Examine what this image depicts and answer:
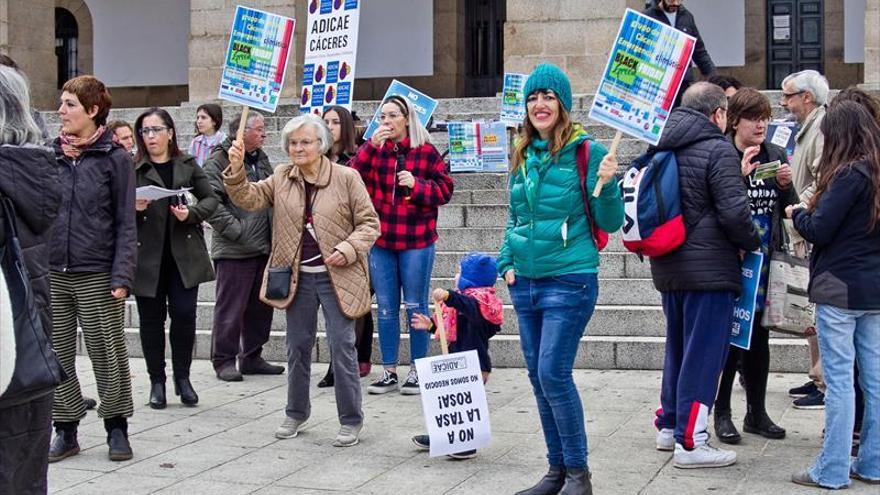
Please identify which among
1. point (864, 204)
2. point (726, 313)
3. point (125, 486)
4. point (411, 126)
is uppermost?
point (411, 126)

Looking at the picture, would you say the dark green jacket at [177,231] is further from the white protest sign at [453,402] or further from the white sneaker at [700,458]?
the white sneaker at [700,458]

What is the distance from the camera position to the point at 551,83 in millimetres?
5688

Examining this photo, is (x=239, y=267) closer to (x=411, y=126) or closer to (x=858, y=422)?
(x=411, y=126)

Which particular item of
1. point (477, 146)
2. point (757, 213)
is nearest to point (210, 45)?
point (477, 146)

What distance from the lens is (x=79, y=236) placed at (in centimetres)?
690

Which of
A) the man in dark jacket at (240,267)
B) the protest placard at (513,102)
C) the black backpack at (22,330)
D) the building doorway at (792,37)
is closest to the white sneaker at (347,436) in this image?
the man in dark jacket at (240,267)

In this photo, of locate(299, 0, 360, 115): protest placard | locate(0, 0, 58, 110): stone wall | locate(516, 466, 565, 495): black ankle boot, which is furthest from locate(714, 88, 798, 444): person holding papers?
locate(0, 0, 58, 110): stone wall

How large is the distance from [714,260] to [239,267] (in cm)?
425

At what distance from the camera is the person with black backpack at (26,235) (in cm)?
414

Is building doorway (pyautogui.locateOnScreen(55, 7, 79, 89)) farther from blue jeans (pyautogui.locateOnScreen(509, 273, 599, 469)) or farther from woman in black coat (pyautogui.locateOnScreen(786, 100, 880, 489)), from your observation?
woman in black coat (pyautogui.locateOnScreen(786, 100, 880, 489))

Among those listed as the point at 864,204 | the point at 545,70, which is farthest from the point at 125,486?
the point at 864,204

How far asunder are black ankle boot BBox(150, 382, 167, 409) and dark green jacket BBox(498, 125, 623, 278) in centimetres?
348

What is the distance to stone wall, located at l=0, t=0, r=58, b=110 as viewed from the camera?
19297mm

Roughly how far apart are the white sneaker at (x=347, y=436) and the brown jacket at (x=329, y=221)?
64 cm
